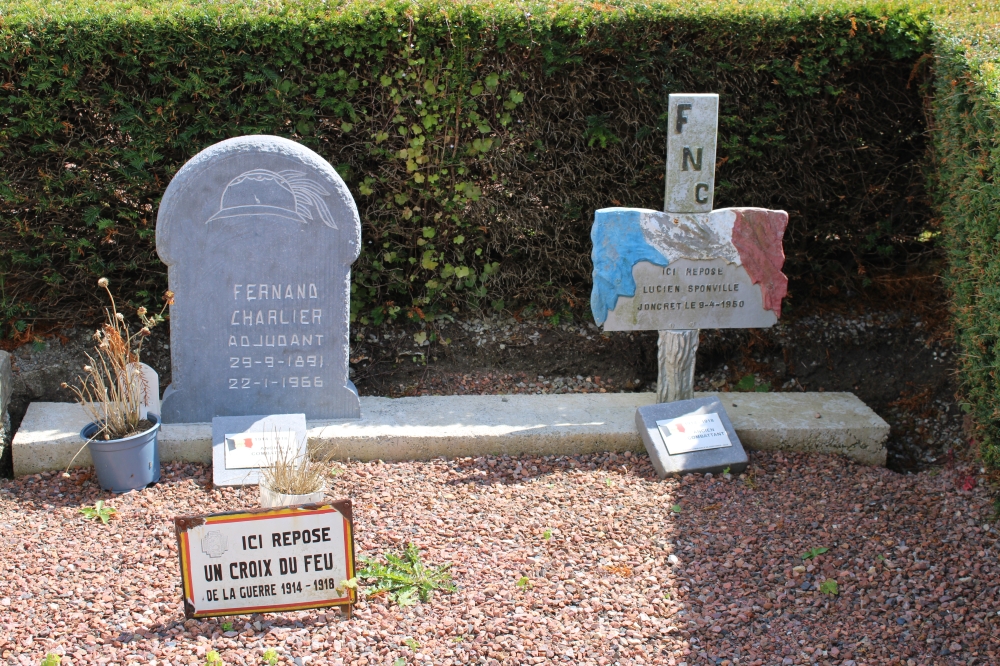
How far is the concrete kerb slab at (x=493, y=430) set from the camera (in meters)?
4.19

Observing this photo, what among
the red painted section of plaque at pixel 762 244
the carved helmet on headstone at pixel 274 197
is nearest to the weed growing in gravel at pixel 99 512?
the carved helmet on headstone at pixel 274 197

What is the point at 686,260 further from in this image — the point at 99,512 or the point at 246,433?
the point at 99,512

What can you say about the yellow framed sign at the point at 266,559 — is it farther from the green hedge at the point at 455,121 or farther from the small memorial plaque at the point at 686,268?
the green hedge at the point at 455,121

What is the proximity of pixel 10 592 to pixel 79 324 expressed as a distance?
6.70 ft

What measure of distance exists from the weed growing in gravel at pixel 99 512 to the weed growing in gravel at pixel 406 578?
117cm

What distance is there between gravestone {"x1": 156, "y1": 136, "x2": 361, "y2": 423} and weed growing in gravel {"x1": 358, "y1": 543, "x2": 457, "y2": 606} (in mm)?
1243

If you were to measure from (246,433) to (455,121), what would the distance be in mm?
1977

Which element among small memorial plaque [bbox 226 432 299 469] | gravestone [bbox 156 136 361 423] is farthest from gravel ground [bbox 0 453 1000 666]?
gravestone [bbox 156 136 361 423]

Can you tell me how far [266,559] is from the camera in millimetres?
2982

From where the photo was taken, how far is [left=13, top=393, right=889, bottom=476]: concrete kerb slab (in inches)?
165

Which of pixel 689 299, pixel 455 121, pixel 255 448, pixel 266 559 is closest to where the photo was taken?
pixel 266 559

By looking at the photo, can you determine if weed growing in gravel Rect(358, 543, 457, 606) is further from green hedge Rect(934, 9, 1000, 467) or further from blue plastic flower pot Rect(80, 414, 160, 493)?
green hedge Rect(934, 9, 1000, 467)

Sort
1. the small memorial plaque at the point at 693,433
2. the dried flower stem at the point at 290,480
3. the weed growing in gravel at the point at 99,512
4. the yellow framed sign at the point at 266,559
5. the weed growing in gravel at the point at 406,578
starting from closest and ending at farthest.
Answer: the yellow framed sign at the point at 266,559, the weed growing in gravel at the point at 406,578, the dried flower stem at the point at 290,480, the weed growing in gravel at the point at 99,512, the small memorial plaque at the point at 693,433

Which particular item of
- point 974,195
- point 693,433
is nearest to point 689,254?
point 693,433
